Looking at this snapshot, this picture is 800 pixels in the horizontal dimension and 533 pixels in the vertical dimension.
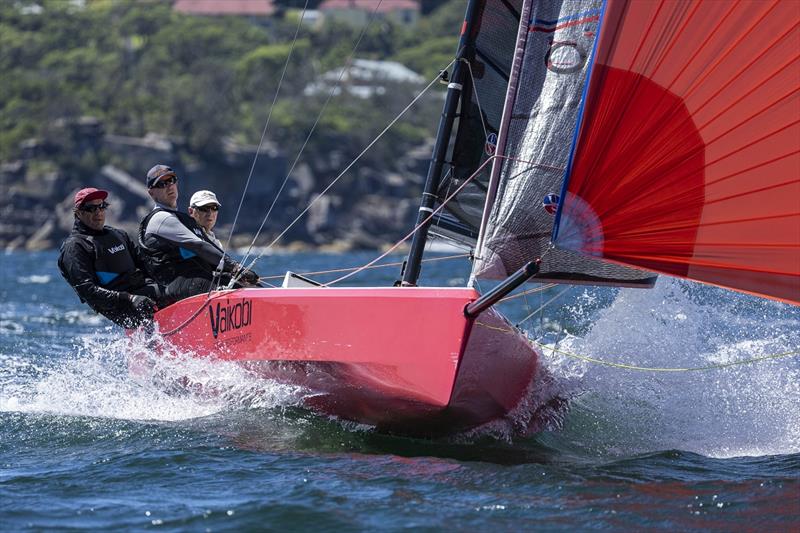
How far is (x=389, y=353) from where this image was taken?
5.22 metres

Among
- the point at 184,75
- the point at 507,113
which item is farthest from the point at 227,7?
the point at 507,113

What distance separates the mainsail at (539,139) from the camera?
17.9ft

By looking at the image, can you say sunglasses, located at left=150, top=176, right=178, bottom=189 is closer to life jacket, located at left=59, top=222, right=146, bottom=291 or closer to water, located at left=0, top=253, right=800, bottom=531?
life jacket, located at left=59, top=222, right=146, bottom=291

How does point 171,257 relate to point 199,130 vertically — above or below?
above

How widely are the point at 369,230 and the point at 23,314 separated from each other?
4021 cm

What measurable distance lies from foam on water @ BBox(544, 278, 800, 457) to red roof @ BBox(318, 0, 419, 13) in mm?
88210

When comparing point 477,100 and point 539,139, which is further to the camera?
point 477,100

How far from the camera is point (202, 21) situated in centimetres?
8275

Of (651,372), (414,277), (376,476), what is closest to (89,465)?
(376,476)

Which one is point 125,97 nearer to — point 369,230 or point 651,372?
point 369,230

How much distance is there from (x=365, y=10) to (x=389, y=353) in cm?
9156

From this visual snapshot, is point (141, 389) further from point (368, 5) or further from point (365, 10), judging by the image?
point (368, 5)

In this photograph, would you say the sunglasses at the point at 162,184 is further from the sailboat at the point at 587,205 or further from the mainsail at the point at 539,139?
the mainsail at the point at 539,139

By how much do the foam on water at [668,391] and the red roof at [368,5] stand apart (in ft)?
289
